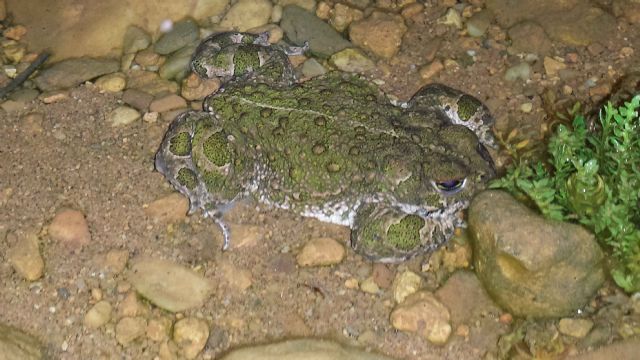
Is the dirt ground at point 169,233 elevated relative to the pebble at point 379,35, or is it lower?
lower

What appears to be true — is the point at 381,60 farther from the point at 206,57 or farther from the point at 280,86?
the point at 206,57

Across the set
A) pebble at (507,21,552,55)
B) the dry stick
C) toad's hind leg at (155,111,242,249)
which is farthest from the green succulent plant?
the dry stick

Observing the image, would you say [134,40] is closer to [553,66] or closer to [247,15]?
[247,15]

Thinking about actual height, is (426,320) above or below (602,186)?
below

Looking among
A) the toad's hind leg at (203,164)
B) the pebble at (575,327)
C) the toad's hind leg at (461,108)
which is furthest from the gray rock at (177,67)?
the pebble at (575,327)

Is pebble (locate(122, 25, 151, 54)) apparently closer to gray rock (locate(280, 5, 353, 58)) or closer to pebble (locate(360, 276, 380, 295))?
→ gray rock (locate(280, 5, 353, 58))

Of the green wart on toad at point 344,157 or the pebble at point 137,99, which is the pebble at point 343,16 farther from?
the pebble at point 137,99

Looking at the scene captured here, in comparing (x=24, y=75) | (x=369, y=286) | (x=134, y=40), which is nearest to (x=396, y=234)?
(x=369, y=286)
